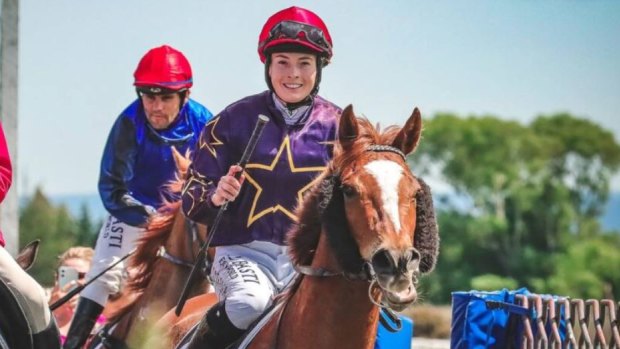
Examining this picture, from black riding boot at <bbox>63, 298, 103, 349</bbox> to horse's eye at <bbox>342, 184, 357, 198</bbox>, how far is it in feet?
12.4

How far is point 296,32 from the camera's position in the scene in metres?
6.02

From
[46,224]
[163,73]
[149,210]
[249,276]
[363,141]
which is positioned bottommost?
[249,276]

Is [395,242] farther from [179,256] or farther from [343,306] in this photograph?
[179,256]

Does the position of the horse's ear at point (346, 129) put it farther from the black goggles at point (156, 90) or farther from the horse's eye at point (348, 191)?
the black goggles at point (156, 90)

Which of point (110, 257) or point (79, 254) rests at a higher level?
point (79, 254)

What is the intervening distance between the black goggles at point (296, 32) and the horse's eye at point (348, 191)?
125 centimetres

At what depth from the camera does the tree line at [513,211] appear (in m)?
55.8

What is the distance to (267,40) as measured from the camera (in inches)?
239

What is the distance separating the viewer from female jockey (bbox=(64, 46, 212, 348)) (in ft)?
27.1

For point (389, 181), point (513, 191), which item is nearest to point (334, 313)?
point (389, 181)

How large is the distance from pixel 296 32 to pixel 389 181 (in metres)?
1.40

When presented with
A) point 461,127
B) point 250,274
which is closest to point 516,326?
point 250,274

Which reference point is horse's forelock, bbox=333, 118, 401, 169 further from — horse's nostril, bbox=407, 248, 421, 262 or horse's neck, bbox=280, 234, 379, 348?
horse's nostril, bbox=407, 248, 421, 262

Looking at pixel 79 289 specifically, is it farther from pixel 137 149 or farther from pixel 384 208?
pixel 384 208
